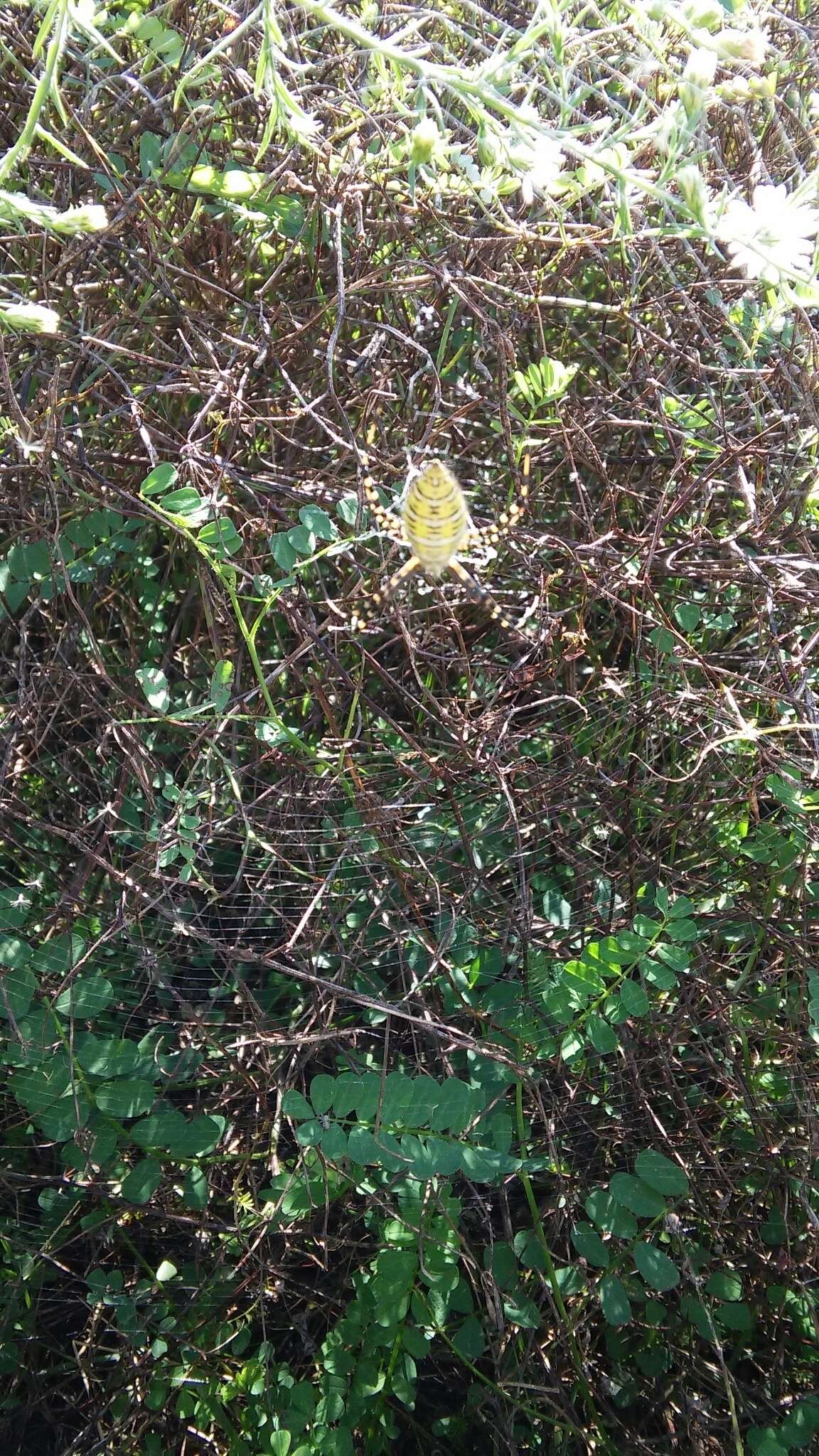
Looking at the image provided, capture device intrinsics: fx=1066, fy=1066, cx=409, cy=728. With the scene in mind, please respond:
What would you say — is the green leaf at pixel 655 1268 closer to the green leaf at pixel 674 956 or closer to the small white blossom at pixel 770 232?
the green leaf at pixel 674 956

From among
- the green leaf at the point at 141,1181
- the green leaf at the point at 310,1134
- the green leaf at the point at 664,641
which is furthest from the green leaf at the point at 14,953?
the green leaf at the point at 664,641

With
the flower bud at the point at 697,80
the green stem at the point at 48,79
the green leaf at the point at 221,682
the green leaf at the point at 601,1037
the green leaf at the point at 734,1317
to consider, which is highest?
the flower bud at the point at 697,80

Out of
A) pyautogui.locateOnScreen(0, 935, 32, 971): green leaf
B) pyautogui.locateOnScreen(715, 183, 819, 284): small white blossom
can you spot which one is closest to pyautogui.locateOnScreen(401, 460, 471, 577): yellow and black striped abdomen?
pyautogui.locateOnScreen(715, 183, 819, 284): small white blossom

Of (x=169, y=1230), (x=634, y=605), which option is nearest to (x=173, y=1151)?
(x=169, y=1230)

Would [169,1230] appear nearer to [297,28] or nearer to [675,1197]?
[675,1197]

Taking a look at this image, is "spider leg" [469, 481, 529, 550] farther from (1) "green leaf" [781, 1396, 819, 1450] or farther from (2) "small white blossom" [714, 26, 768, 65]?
Answer: (1) "green leaf" [781, 1396, 819, 1450]

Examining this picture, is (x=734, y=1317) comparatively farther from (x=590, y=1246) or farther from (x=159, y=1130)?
(x=159, y=1130)

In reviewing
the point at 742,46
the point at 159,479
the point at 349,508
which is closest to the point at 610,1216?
the point at 349,508
